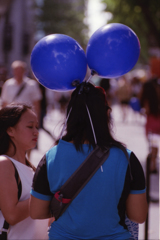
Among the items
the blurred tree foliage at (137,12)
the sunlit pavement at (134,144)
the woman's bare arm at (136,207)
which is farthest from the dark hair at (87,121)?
the blurred tree foliage at (137,12)

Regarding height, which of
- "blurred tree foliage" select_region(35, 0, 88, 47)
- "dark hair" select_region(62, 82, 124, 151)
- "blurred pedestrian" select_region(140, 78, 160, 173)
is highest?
"dark hair" select_region(62, 82, 124, 151)

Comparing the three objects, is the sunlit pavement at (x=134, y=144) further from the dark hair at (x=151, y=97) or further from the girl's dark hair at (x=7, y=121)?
the dark hair at (x=151, y=97)

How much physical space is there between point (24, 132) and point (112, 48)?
0.85 meters

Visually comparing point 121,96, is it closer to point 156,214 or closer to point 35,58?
point 156,214

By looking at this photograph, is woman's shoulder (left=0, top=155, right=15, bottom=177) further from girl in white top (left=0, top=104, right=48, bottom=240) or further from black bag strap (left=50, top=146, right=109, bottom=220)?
black bag strap (left=50, top=146, right=109, bottom=220)

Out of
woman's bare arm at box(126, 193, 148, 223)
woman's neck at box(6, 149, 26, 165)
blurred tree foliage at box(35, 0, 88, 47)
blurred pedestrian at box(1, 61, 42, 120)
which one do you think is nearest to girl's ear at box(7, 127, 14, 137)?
woman's neck at box(6, 149, 26, 165)

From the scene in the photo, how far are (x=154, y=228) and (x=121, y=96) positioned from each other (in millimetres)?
12277

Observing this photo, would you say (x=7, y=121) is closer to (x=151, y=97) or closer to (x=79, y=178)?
(x=79, y=178)

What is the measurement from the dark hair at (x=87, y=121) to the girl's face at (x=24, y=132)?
645mm

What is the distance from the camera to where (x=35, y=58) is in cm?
205

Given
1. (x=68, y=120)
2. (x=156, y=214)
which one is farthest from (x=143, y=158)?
(x=68, y=120)

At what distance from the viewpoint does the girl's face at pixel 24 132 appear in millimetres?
2465

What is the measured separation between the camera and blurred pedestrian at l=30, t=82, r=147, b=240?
69.9 inches

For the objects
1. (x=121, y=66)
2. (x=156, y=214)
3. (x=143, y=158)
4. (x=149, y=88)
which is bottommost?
(x=143, y=158)
